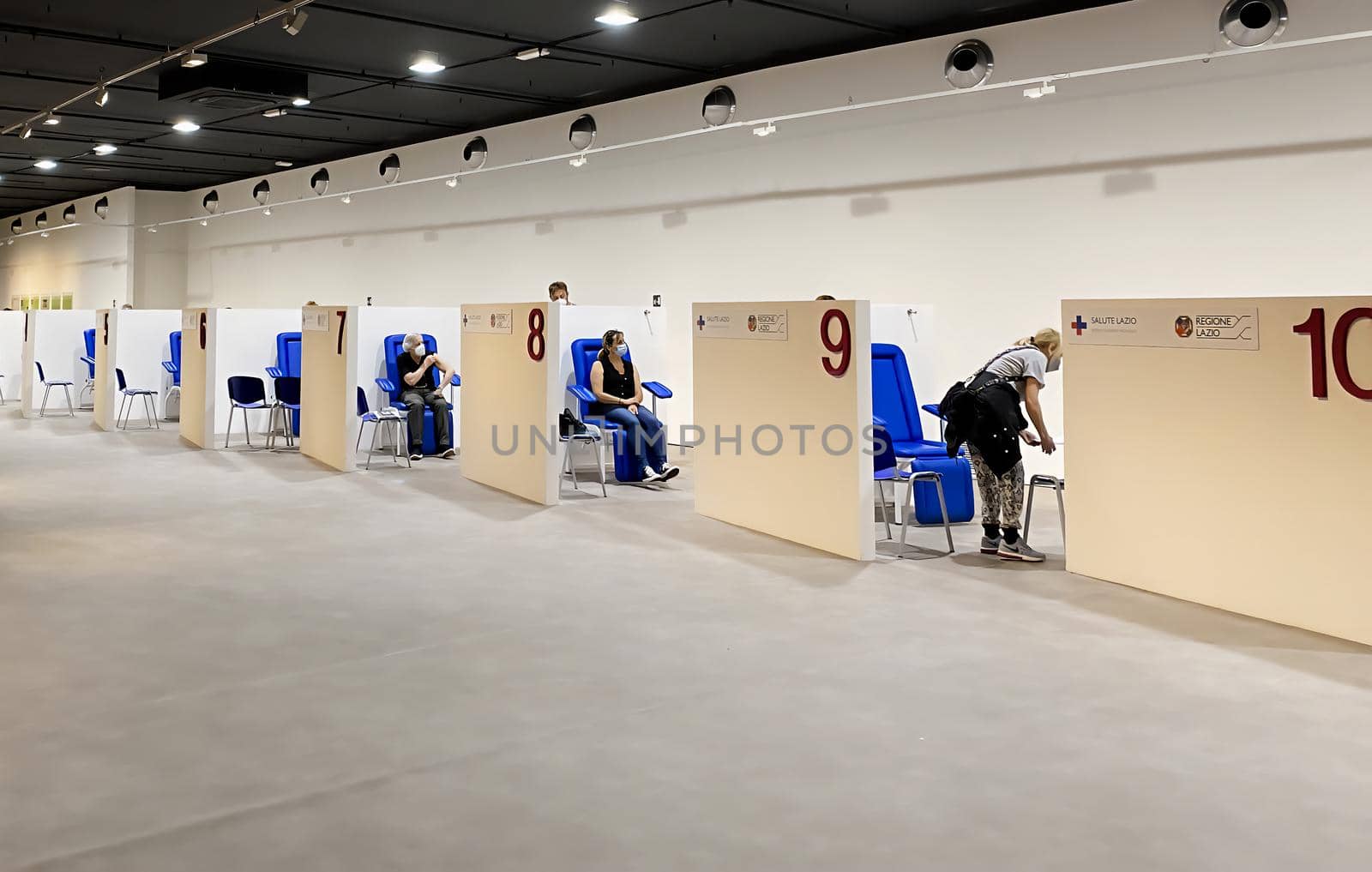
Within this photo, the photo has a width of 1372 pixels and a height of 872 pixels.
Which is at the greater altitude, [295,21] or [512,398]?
[295,21]

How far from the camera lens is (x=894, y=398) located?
7.36 meters

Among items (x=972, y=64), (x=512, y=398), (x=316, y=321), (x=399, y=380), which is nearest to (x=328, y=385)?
(x=316, y=321)

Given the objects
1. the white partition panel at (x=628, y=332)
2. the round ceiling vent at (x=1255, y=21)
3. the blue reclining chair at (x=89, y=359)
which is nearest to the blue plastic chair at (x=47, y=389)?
the blue reclining chair at (x=89, y=359)

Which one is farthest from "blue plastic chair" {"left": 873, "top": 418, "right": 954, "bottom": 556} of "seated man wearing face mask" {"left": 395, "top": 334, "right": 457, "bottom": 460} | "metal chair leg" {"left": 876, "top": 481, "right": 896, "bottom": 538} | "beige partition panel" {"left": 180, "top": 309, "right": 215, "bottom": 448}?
"beige partition panel" {"left": 180, "top": 309, "right": 215, "bottom": 448}

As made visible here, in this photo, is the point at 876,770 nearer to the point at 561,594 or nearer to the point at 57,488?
the point at 561,594

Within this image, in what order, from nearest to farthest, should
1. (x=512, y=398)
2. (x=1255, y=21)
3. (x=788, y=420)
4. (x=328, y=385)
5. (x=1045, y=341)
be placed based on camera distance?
(x=1045, y=341), (x=788, y=420), (x=1255, y=21), (x=512, y=398), (x=328, y=385)

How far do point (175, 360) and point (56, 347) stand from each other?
9.47 ft

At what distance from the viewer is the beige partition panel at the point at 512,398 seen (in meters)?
7.96

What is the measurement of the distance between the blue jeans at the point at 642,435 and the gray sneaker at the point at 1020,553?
3.47 metres

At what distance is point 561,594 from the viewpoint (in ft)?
17.6

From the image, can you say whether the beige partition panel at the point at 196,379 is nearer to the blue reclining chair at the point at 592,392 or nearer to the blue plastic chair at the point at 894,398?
the blue reclining chair at the point at 592,392

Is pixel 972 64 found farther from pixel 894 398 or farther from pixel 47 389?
pixel 47 389

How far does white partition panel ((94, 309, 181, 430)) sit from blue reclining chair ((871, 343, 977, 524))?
938 centimetres

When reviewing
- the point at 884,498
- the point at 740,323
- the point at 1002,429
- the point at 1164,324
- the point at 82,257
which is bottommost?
the point at 884,498
